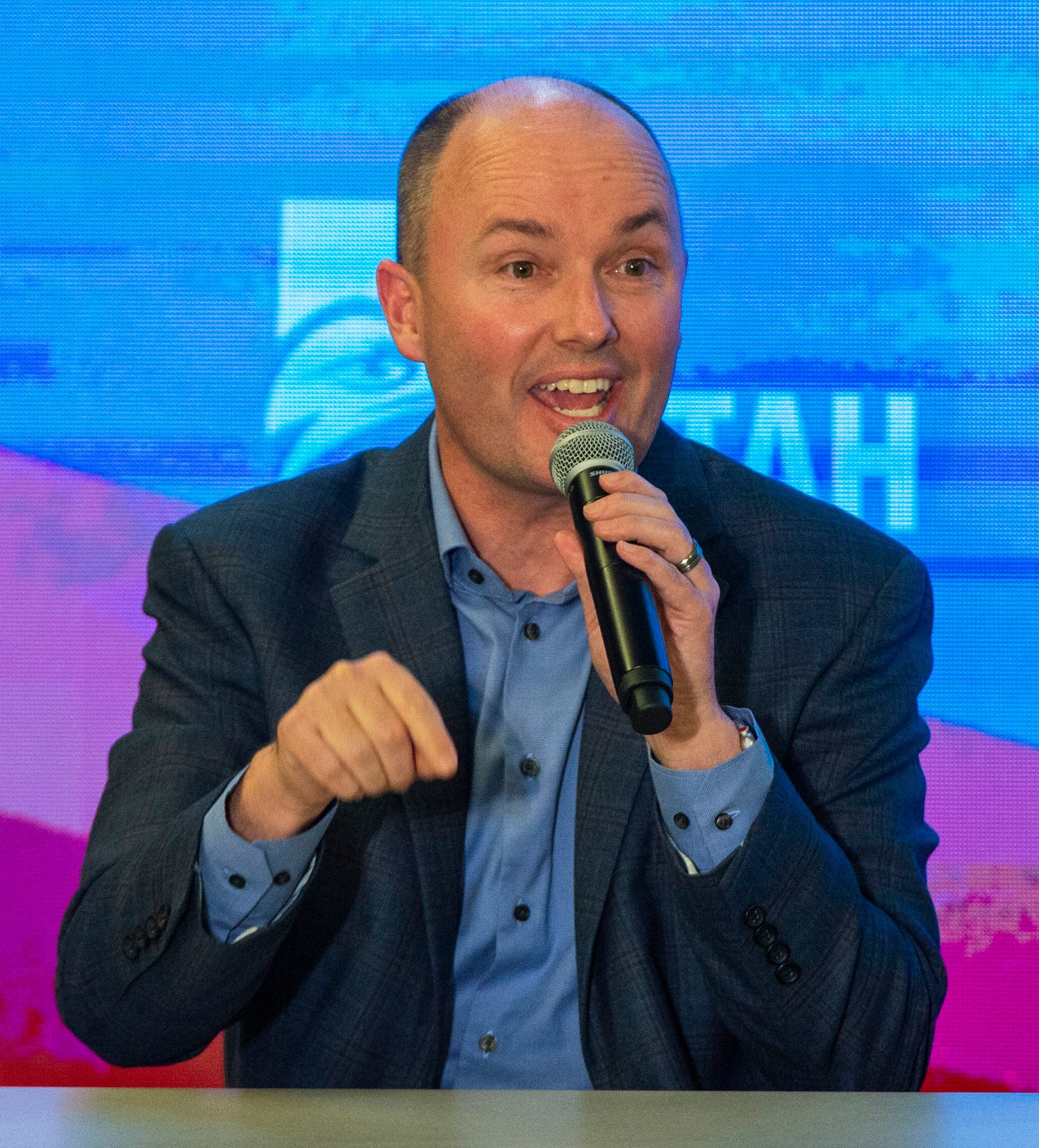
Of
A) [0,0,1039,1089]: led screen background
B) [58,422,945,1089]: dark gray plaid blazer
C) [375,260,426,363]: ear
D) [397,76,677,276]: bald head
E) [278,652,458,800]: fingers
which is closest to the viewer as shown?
[278,652,458,800]: fingers

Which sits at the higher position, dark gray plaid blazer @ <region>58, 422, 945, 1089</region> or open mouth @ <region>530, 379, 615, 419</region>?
open mouth @ <region>530, 379, 615, 419</region>

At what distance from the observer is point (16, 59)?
2729 millimetres

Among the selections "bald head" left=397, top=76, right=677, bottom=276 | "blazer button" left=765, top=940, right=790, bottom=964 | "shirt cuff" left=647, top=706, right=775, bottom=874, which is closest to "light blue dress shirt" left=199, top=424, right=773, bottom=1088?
"shirt cuff" left=647, top=706, right=775, bottom=874

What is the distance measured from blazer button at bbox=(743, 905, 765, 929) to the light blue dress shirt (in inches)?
2.4

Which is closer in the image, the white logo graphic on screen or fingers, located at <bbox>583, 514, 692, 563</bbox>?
fingers, located at <bbox>583, 514, 692, 563</bbox>

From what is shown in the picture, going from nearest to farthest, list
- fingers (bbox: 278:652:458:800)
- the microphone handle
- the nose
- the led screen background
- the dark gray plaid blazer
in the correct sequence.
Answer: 1. the microphone handle
2. fingers (bbox: 278:652:458:800)
3. the dark gray plaid blazer
4. the nose
5. the led screen background

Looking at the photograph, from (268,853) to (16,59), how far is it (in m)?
1.94

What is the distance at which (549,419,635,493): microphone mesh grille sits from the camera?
4.79 ft

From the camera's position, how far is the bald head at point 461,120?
69.9 inches

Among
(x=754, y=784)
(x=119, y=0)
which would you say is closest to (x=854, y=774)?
(x=754, y=784)

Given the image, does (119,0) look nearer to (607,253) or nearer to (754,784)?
(607,253)

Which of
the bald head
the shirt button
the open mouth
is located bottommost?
the shirt button

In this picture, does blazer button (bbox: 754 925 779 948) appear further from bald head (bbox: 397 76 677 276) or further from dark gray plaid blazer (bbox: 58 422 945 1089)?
bald head (bbox: 397 76 677 276)

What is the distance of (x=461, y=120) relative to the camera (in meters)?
1.82
